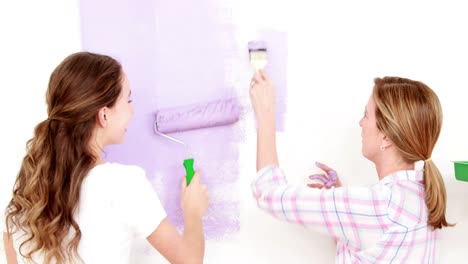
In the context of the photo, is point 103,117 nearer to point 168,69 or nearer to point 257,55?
point 168,69

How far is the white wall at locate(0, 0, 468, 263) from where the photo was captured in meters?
1.08

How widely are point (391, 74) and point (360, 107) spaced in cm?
10

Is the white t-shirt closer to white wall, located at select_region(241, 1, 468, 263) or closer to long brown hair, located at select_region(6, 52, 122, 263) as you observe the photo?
long brown hair, located at select_region(6, 52, 122, 263)

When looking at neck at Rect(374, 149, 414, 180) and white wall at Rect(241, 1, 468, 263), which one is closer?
neck at Rect(374, 149, 414, 180)

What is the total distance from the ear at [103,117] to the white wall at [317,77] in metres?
0.27

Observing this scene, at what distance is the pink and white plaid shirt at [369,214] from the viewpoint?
0.85 metres

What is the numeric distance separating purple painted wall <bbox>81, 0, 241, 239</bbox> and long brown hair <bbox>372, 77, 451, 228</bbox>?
344 millimetres

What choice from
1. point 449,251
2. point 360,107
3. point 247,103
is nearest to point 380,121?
point 360,107

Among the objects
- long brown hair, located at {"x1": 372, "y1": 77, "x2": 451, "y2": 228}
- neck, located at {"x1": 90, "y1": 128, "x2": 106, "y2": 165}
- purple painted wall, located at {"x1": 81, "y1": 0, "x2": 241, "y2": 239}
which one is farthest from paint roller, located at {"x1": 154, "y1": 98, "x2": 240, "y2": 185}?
long brown hair, located at {"x1": 372, "y1": 77, "x2": 451, "y2": 228}

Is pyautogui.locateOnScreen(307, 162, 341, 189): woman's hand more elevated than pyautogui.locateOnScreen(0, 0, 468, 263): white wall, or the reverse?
pyautogui.locateOnScreen(0, 0, 468, 263): white wall

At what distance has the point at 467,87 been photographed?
1101 millimetres

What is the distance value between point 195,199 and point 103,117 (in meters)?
0.25

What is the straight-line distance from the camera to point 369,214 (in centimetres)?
85

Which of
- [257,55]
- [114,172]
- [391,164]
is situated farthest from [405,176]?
[114,172]
